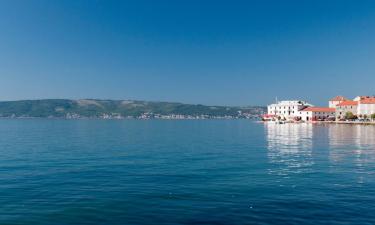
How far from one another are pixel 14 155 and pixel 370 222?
148 ft

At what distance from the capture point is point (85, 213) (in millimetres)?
20750

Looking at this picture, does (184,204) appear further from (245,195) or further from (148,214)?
(245,195)

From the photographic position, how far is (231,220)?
19.4 meters

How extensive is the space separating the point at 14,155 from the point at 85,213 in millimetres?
33537

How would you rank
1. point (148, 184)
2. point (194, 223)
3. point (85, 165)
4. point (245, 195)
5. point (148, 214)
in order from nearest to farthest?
point (194, 223) < point (148, 214) < point (245, 195) < point (148, 184) < point (85, 165)

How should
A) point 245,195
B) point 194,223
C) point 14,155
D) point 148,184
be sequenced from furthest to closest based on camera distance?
point 14,155, point 148,184, point 245,195, point 194,223

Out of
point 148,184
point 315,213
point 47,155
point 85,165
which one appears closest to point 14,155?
point 47,155

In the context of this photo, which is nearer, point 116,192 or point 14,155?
point 116,192

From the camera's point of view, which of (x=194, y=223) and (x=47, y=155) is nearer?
(x=194, y=223)

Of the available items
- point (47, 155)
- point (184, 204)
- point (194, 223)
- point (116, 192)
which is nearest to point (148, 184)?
point (116, 192)

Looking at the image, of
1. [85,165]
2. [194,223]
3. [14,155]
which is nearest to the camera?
[194,223]

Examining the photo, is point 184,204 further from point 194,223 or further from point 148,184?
point 148,184

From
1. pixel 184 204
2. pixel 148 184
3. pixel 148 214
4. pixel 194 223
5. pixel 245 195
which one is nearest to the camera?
pixel 194 223

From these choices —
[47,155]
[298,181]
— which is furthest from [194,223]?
[47,155]
